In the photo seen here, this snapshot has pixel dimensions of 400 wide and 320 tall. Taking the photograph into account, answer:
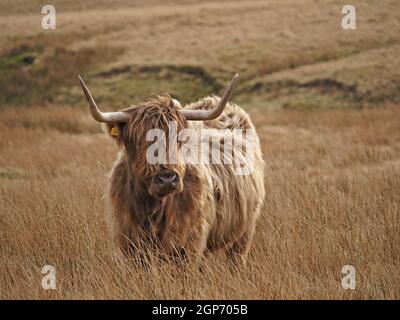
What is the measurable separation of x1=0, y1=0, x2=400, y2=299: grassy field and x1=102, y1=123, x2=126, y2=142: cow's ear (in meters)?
0.90

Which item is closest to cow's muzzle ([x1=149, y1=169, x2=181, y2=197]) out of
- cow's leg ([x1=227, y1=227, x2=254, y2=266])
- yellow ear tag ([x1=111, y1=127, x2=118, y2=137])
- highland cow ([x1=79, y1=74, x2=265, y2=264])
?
highland cow ([x1=79, y1=74, x2=265, y2=264])

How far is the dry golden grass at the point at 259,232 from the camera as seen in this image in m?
4.37

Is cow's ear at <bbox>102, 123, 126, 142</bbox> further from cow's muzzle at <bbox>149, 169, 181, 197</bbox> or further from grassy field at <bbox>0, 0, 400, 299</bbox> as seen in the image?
grassy field at <bbox>0, 0, 400, 299</bbox>

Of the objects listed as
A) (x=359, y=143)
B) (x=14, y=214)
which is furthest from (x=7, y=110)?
(x=14, y=214)

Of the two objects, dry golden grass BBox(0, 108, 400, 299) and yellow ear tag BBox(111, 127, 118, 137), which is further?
yellow ear tag BBox(111, 127, 118, 137)

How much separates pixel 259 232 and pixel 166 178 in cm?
225

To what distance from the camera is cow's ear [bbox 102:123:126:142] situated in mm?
4652

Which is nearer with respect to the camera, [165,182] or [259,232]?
[165,182]

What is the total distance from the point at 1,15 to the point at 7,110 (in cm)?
1683

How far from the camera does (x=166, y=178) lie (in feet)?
13.6

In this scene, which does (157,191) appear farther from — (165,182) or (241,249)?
(241,249)

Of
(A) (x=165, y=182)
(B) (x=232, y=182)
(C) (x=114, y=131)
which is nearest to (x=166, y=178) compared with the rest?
(A) (x=165, y=182)

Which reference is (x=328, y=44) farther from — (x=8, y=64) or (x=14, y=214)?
(x=14, y=214)

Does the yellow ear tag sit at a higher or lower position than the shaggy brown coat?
higher
